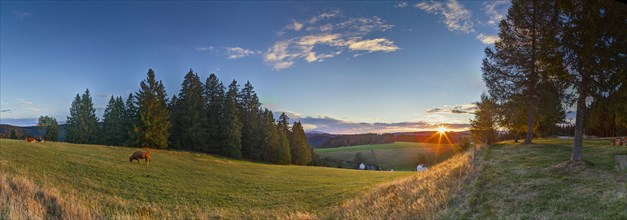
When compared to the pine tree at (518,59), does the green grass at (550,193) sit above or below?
below

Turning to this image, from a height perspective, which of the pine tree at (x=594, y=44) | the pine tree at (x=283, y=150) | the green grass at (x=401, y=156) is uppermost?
the pine tree at (x=594, y=44)

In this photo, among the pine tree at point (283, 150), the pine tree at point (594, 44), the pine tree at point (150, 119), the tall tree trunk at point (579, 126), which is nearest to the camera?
the pine tree at point (594, 44)

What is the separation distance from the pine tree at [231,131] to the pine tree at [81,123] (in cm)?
2400

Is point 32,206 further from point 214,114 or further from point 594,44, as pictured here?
point 214,114

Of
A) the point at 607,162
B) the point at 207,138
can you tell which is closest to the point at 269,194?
the point at 607,162

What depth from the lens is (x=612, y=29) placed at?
13.8 metres

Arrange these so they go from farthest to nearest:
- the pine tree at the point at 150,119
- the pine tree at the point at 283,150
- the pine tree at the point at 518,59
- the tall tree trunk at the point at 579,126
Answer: the pine tree at the point at 283,150 → the pine tree at the point at 150,119 → the pine tree at the point at 518,59 → the tall tree trunk at the point at 579,126

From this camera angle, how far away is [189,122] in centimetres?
6288

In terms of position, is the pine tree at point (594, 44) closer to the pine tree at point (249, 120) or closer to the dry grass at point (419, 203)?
the dry grass at point (419, 203)

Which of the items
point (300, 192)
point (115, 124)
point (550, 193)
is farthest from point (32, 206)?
point (115, 124)

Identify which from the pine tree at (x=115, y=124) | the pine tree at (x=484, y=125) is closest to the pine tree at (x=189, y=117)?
the pine tree at (x=115, y=124)

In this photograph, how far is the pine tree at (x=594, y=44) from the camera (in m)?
13.7

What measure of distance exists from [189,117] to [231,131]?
805 centimetres

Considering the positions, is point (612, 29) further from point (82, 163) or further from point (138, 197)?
point (82, 163)
